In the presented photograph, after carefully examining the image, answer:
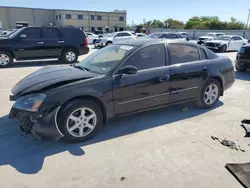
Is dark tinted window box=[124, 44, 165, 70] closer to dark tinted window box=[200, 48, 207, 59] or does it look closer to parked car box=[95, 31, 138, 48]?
dark tinted window box=[200, 48, 207, 59]

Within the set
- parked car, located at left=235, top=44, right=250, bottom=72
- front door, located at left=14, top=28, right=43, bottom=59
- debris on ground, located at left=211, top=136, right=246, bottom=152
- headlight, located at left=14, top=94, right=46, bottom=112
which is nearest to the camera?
headlight, located at left=14, top=94, right=46, bottom=112

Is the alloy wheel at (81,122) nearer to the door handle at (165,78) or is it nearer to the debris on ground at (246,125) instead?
the door handle at (165,78)

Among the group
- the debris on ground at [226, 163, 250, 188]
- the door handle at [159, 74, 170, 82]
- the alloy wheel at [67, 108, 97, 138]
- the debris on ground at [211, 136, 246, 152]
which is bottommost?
the debris on ground at [211, 136, 246, 152]

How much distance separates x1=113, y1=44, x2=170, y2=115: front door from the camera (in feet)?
12.2

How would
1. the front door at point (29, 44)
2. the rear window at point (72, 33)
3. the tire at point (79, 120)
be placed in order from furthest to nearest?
the rear window at point (72, 33) → the front door at point (29, 44) → the tire at point (79, 120)

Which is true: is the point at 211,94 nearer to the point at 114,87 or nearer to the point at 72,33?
the point at 114,87

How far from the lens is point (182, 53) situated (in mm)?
4523

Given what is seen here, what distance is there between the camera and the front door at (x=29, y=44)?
1016 cm

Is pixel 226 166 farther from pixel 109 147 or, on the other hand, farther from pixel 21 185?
pixel 21 185

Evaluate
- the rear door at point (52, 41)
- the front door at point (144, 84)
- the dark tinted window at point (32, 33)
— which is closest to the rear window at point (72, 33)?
the rear door at point (52, 41)

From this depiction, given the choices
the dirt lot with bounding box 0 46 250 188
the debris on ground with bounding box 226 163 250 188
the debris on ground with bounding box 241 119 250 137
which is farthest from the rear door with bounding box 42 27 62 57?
the debris on ground with bounding box 226 163 250 188

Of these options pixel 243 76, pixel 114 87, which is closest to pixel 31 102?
pixel 114 87

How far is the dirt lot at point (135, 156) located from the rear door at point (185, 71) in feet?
1.65

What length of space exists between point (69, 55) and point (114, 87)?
8.49m
